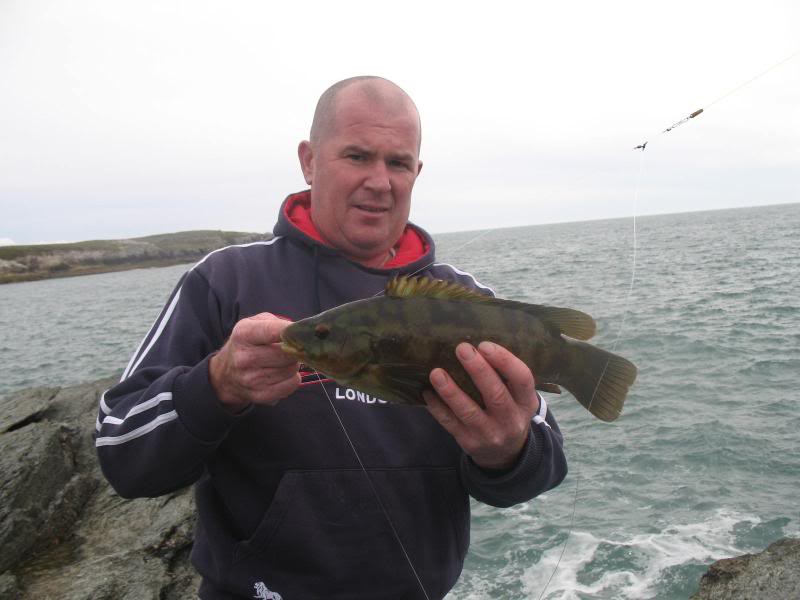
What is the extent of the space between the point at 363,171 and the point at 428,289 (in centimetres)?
91

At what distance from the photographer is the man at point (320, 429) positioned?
2641mm

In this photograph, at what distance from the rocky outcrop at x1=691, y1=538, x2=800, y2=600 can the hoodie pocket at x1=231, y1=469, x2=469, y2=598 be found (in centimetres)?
307

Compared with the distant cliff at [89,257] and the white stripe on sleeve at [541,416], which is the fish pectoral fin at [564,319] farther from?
the distant cliff at [89,257]

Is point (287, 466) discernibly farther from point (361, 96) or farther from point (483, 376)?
point (361, 96)

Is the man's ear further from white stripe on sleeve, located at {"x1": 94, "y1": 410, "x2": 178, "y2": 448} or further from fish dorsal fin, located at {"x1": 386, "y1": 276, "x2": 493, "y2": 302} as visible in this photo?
white stripe on sleeve, located at {"x1": 94, "y1": 410, "x2": 178, "y2": 448}

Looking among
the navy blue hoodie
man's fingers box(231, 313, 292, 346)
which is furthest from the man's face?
man's fingers box(231, 313, 292, 346)

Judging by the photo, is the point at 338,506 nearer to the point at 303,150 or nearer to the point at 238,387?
the point at 238,387

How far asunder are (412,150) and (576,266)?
119 ft

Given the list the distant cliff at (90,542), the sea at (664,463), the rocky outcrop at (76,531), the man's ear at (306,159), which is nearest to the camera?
the man's ear at (306,159)

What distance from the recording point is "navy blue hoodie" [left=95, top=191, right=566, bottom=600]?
271 centimetres

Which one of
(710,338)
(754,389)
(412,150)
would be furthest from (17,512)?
(710,338)

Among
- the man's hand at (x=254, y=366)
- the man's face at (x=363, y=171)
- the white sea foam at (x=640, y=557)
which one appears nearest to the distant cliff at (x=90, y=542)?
the white sea foam at (x=640, y=557)

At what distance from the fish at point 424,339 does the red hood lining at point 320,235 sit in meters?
0.73

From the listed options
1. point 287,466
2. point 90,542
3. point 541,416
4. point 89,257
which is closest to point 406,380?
point 287,466
